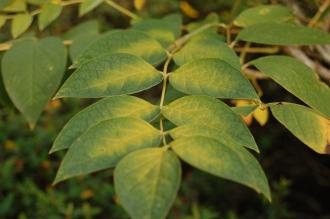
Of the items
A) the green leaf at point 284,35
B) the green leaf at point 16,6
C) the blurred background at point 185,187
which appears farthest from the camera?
the blurred background at point 185,187

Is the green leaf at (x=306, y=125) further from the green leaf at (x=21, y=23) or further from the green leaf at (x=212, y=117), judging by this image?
the green leaf at (x=21, y=23)

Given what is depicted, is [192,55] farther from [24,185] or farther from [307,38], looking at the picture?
[24,185]

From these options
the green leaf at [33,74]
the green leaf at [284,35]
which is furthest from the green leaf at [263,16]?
the green leaf at [33,74]

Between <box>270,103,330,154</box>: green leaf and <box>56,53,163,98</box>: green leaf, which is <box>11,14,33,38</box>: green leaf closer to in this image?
<box>56,53,163,98</box>: green leaf

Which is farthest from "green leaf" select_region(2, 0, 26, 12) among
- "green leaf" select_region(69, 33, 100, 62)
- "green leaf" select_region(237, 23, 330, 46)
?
"green leaf" select_region(237, 23, 330, 46)

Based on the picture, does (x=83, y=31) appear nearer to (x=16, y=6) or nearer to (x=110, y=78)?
(x=16, y=6)

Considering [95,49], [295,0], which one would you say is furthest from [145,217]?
[295,0]

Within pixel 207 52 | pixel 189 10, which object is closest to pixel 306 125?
pixel 207 52
